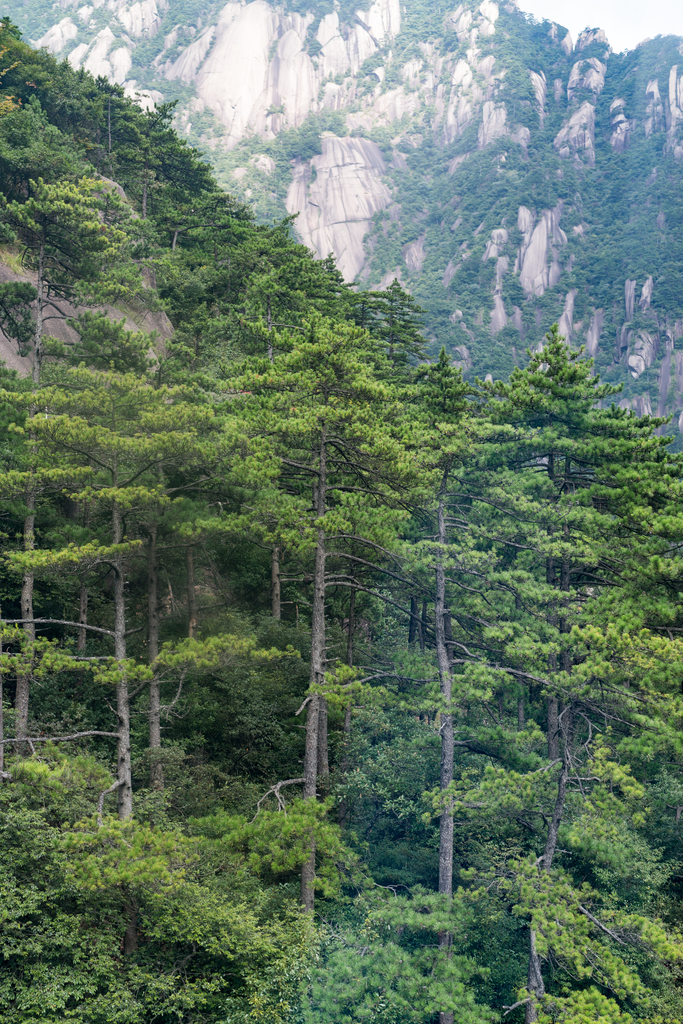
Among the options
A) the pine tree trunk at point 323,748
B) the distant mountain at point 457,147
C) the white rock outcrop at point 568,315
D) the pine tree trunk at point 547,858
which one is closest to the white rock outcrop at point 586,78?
Answer: the distant mountain at point 457,147

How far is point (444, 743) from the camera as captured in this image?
1602cm

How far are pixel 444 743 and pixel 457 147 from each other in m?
135

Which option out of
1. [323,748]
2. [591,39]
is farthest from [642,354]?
[323,748]

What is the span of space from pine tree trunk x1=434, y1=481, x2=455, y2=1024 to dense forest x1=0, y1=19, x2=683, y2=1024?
0.09m

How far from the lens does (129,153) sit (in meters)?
35.2

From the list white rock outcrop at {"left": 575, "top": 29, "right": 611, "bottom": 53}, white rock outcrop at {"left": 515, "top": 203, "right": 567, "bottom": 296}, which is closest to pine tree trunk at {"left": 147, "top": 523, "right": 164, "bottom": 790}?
white rock outcrop at {"left": 515, "top": 203, "right": 567, "bottom": 296}

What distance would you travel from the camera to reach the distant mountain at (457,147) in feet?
318

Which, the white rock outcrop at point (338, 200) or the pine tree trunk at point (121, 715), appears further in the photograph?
the white rock outcrop at point (338, 200)

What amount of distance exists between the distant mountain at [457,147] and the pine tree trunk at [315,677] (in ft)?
249

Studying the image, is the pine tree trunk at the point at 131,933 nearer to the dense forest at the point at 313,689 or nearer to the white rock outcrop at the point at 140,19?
the dense forest at the point at 313,689

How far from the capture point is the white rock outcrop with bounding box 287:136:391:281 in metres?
104

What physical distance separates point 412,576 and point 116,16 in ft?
533

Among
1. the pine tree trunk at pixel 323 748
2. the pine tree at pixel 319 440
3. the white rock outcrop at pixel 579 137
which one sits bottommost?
the pine tree trunk at pixel 323 748

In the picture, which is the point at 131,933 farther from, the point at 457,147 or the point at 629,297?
the point at 457,147
